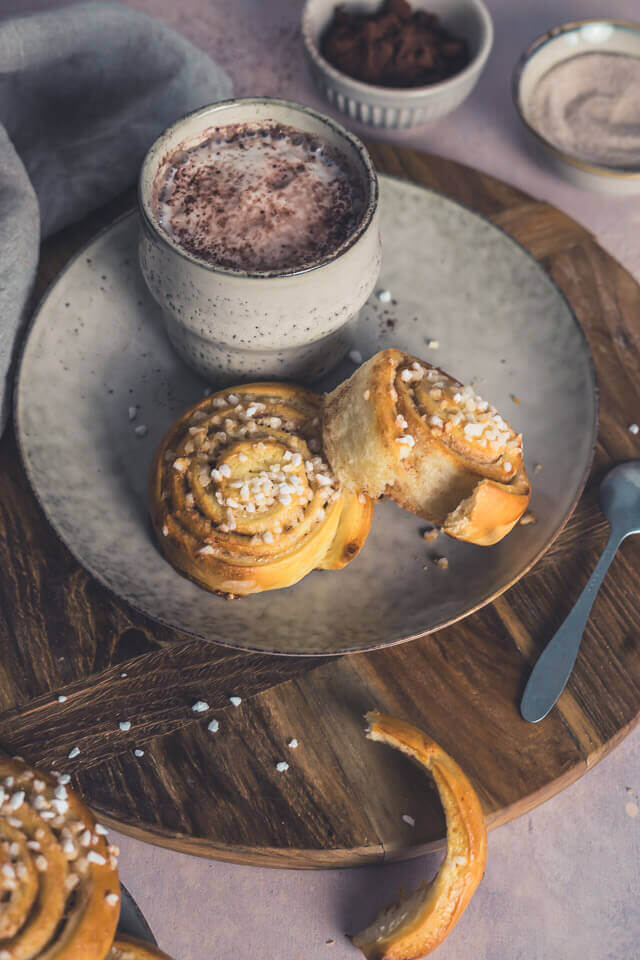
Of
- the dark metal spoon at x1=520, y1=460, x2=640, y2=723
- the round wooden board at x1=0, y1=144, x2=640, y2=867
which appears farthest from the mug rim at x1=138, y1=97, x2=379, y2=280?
the dark metal spoon at x1=520, y1=460, x2=640, y2=723

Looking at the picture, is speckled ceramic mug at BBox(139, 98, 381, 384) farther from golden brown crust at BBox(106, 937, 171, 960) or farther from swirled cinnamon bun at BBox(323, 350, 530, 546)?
golden brown crust at BBox(106, 937, 171, 960)

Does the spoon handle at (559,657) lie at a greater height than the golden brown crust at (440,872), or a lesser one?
greater

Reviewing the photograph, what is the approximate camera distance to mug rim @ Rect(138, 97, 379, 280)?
5.03 feet

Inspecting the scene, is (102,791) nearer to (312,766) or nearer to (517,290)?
(312,766)

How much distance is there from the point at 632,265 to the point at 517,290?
22.5 inches

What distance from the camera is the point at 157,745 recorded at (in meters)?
1.66

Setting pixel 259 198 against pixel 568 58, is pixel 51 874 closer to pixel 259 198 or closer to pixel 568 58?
pixel 259 198

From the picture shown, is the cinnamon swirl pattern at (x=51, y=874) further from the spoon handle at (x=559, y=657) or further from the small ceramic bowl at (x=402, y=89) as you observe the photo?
the small ceramic bowl at (x=402, y=89)

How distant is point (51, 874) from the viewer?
4.72 feet

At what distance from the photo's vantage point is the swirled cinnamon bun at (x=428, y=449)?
1576 millimetres

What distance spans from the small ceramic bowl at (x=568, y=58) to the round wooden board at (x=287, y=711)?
3.44ft

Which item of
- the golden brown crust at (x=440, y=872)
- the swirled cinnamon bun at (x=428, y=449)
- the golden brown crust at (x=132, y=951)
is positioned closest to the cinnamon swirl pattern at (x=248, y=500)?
the swirled cinnamon bun at (x=428, y=449)

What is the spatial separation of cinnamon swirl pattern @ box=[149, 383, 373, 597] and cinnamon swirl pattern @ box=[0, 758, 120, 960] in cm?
45

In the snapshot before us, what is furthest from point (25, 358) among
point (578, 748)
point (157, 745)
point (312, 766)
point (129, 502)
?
point (578, 748)
